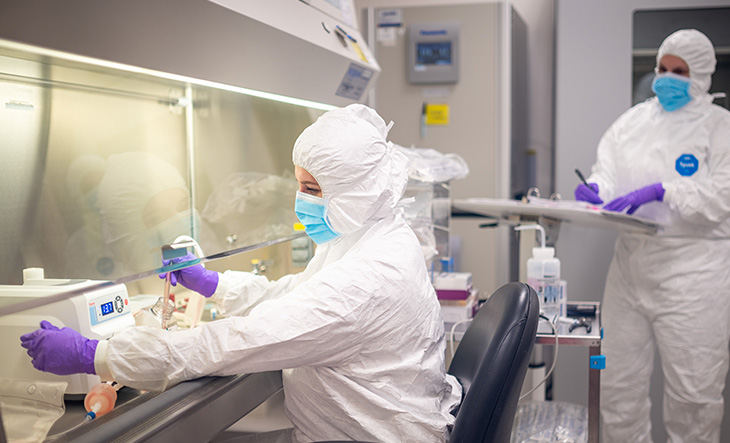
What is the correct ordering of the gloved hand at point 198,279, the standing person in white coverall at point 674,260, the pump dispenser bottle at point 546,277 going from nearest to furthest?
the gloved hand at point 198,279
the pump dispenser bottle at point 546,277
the standing person in white coverall at point 674,260

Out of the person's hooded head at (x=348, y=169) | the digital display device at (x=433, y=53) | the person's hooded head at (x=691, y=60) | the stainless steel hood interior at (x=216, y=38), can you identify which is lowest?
the person's hooded head at (x=348, y=169)

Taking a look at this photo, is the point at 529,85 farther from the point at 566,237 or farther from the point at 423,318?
the point at 423,318

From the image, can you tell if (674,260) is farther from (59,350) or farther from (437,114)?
(59,350)

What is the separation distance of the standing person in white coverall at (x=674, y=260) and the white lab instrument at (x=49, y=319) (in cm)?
183

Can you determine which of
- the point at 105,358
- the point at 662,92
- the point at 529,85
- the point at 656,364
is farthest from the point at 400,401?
the point at 529,85

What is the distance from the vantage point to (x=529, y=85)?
354 centimetres

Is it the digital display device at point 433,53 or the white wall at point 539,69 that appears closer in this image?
the digital display device at point 433,53

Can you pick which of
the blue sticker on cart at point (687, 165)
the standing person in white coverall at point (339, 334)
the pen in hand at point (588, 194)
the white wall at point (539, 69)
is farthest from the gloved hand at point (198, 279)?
the white wall at point (539, 69)

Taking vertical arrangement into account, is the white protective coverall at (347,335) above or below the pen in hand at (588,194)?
below

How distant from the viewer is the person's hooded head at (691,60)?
2264 mm

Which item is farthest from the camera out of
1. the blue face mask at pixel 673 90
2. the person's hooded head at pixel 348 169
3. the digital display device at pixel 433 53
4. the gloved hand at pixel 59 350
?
the digital display device at pixel 433 53

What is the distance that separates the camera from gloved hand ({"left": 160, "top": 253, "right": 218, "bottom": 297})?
1.49 m

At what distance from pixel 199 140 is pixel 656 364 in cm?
220

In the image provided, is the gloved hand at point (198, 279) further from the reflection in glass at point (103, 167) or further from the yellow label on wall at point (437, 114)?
the yellow label on wall at point (437, 114)
